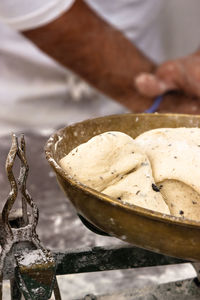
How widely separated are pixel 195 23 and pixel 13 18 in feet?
5.14

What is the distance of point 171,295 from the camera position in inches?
37.3

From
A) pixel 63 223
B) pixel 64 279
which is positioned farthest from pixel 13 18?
pixel 64 279

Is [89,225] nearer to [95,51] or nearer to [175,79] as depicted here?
[175,79]

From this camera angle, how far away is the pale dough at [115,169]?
71 centimetres

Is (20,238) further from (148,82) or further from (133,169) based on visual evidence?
(148,82)

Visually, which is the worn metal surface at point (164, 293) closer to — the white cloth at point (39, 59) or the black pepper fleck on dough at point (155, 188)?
the black pepper fleck on dough at point (155, 188)

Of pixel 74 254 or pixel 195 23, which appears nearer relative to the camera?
pixel 74 254

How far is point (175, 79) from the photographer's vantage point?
1568 millimetres

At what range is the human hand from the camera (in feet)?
5.04

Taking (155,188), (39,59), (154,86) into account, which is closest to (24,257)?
(155,188)

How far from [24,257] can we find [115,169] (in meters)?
0.22

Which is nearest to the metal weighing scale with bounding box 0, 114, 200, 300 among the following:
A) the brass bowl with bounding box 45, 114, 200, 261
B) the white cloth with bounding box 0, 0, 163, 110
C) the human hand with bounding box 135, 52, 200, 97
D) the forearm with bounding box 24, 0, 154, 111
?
the brass bowl with bounding box 45, 114, 200, 261

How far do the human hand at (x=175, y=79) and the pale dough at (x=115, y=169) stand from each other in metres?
0.84

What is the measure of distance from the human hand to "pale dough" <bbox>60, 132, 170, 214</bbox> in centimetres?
84
